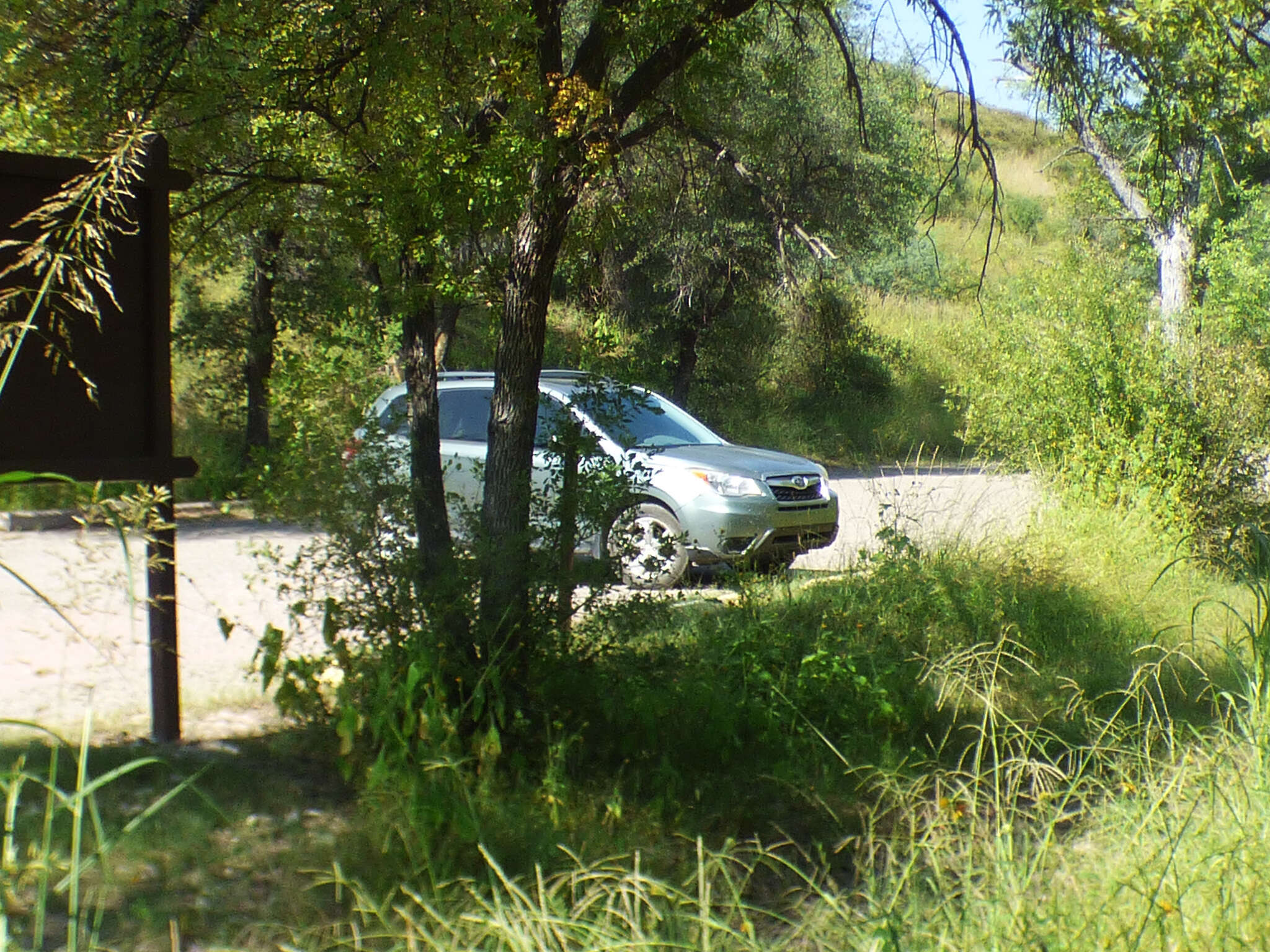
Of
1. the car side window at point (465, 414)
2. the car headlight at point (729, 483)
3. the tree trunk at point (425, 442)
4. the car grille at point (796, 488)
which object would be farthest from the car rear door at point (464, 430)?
the tree trunk at point (425, 442)

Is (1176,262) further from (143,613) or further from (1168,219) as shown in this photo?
(143,613)

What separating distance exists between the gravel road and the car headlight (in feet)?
3.04

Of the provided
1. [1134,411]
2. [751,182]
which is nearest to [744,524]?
[751,182]

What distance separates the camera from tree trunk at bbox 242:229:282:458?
1501 centimetres

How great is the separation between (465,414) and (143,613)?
4403mm

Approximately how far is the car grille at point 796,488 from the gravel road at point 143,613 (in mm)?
914

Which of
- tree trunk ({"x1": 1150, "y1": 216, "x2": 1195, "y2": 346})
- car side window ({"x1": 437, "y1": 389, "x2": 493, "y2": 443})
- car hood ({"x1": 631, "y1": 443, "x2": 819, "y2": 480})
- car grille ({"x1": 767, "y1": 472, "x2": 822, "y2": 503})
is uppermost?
tree trunk ({"x1": 1150, "y1": 216, "x2": 1195, "y2": 346})

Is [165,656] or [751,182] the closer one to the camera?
[165,656]

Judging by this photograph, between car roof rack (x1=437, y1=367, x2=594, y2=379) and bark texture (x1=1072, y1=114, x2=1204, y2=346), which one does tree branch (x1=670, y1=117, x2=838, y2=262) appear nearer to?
car roof rack (x1=437, y1=367, x2=594, y2=379)

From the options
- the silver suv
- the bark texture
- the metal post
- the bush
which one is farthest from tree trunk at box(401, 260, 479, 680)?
the bark texture

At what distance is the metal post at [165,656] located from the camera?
4938mm

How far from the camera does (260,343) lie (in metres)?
15.2

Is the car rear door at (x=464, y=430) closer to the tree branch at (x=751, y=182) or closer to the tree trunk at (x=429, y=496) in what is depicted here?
the tree trunk at (x=429, y=496)

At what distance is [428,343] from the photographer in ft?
24.3
